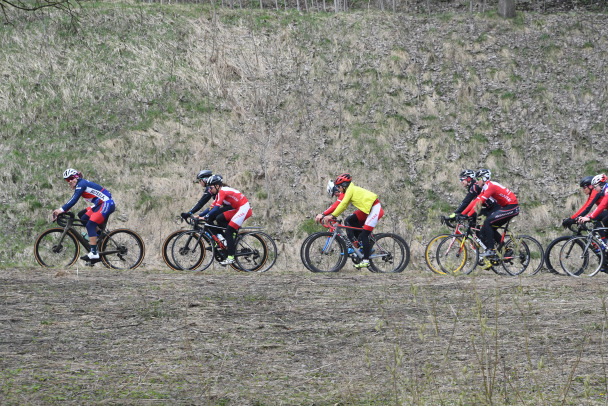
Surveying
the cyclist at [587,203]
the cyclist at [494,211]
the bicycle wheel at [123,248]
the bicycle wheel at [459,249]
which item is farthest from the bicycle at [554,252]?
the bicycle wheel at [123,248]

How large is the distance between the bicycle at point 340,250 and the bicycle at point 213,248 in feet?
2.89

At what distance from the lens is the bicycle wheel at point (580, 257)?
39.9 ft

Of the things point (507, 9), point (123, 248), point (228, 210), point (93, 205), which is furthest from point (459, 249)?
point (507, 9)

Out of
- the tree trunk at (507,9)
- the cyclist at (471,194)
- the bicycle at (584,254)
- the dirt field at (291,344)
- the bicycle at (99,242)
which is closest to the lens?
the dirt field at (291,344)

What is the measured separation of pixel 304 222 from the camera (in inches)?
656

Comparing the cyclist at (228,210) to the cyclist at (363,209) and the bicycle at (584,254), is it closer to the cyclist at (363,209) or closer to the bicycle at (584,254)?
the cyclist at (363,209)

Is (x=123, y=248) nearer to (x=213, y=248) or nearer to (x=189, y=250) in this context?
(x=189, y=250)

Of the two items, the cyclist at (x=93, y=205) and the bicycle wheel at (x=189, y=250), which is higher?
the cyclist at (x=93, y=205)

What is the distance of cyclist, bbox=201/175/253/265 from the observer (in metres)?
12.2

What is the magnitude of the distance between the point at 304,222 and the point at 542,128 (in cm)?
A: 886

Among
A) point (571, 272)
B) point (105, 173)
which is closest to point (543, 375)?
point (571, 272)

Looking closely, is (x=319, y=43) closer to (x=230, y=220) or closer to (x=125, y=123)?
(x=125, y=123)

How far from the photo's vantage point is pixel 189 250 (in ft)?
40.2

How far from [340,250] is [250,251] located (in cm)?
186
